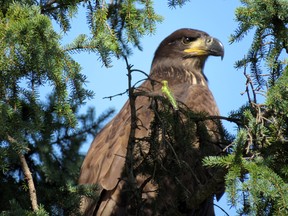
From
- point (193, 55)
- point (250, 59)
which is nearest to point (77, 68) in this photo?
point (250, 59)

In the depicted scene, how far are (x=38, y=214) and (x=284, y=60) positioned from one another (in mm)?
1894

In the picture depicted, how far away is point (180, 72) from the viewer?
7.17m

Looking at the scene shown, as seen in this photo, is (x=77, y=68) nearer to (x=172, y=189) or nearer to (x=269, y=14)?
(x=172, y=189)

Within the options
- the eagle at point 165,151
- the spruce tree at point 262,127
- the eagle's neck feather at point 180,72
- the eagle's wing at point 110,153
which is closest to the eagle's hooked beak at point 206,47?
the eagle at point 165,151

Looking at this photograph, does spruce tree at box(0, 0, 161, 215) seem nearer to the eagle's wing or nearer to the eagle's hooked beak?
the eagle's wing

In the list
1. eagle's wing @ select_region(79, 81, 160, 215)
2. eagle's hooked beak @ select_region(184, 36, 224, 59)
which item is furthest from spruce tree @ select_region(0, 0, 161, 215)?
eagle's hooked beak @ select_region(184, 36, 224, 59)

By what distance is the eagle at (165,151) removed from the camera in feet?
14.5

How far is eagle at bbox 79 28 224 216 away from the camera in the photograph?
443 cm

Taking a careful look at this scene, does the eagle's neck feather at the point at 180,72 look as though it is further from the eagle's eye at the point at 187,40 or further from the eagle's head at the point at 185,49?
the eagle's eye at the point at 187,40

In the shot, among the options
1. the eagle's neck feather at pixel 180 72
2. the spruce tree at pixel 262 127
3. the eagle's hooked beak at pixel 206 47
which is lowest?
the spruce tree at pixel 262 127

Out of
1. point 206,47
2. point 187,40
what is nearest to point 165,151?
point 206,47

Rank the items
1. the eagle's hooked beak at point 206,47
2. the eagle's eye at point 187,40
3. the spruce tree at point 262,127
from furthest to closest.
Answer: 1. the eagle's eye at point 187,40
2. the eagle's hooked beak at point 206,47
3. the spruce tree at point 262,127

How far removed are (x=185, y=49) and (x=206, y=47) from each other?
12.6 inches

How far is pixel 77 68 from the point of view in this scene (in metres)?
4.86
